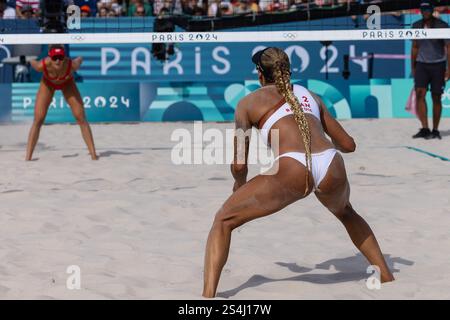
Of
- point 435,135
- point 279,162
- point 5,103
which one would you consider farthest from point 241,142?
point 5,103

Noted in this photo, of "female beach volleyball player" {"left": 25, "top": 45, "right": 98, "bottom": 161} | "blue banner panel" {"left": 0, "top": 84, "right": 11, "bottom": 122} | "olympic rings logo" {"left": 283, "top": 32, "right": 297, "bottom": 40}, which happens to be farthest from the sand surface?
"blue banner panel" {"left": 0, "top": 84, "right": 11, "bottom": 122}

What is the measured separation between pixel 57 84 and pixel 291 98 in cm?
638

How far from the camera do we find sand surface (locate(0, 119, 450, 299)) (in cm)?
514

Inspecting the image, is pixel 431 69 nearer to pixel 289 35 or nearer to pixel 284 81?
pixel 289 35

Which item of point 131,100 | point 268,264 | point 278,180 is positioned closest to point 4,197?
point 268,264

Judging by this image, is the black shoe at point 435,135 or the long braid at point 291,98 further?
the black shoe at point 435,135

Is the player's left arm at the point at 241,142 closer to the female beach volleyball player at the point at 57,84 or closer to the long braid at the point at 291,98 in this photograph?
the long braid at the point at 291,98

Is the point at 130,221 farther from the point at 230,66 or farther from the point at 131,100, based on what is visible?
the point at 230,66

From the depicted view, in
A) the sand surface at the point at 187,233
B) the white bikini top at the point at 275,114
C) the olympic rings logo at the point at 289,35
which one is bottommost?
the sand surface at the point at 187,233

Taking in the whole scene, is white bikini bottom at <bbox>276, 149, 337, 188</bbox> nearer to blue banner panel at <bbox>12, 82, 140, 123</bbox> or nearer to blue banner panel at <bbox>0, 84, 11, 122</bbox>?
blue banner panel at <bbox>12, 82, 140, 123</bbox>

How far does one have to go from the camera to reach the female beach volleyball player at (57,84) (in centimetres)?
1048

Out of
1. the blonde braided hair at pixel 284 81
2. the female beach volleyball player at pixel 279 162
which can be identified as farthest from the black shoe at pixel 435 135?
the blonde braided hair at pixel 284 81

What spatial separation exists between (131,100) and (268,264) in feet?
37.6

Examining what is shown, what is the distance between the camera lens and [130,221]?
707cm
